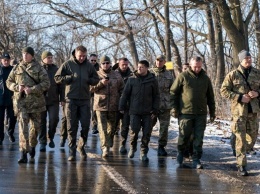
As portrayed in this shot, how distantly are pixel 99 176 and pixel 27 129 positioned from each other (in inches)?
76.8

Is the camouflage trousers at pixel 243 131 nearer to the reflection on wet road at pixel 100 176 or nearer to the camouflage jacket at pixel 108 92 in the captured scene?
the reflection on wet road at pixel 100 176

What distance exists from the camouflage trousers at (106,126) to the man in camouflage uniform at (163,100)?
89 centimetres

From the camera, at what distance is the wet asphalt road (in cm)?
723

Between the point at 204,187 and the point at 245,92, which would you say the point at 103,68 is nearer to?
the point at 245,92

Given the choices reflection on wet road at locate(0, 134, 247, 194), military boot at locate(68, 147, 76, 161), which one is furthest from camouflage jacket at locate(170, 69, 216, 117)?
military boot at locate(68, 147, 76, 161)

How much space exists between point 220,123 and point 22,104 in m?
7.91

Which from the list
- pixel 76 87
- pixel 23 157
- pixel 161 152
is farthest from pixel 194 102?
pixel 23 157

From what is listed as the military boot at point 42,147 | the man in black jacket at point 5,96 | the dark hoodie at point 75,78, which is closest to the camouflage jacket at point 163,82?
the dark hoodie at point 75,78

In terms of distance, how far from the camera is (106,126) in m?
10.3

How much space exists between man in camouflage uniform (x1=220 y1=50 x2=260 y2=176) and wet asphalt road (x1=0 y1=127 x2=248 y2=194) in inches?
33.7

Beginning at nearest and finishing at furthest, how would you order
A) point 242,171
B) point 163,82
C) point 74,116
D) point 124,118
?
point 242,171, point 74,116, point 163,82, point 124,118

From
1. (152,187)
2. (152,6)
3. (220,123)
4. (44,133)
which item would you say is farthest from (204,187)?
(152,6)

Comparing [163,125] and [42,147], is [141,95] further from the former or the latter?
[42,147]

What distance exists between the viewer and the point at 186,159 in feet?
33.0
